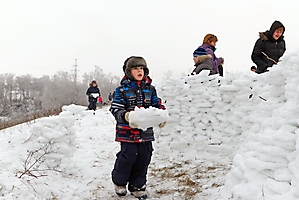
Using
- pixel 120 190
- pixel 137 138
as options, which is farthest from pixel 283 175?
pixel 120 190

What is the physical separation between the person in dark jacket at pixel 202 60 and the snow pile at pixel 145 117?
2.64 metres

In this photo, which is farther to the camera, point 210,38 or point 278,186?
point 210,38

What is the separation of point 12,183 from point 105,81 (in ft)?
214

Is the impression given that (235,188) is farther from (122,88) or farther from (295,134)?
(122,88)

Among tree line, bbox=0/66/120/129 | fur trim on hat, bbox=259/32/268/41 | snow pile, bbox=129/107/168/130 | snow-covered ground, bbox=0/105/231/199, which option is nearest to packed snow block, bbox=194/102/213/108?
snow-covered ground, bbox=0/105/231/199

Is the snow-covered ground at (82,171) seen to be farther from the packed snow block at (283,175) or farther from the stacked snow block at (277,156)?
the packed snow block at (283,175)

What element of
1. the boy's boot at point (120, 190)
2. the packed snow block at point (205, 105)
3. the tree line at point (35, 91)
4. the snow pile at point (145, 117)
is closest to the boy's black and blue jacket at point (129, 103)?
the snow pile at point (145, 117)

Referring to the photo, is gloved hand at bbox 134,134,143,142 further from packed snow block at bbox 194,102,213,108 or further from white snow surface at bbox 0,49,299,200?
packed snow block at bbox 194,102,213,108

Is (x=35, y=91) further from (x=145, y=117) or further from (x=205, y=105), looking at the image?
(x=145, y=117)

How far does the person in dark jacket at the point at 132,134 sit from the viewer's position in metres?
3.47

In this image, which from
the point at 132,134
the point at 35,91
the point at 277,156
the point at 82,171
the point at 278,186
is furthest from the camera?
the point at 35,91

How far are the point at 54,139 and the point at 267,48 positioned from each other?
3837 mm

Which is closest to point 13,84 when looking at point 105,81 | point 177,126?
point 105,81

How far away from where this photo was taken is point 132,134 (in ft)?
11.4
